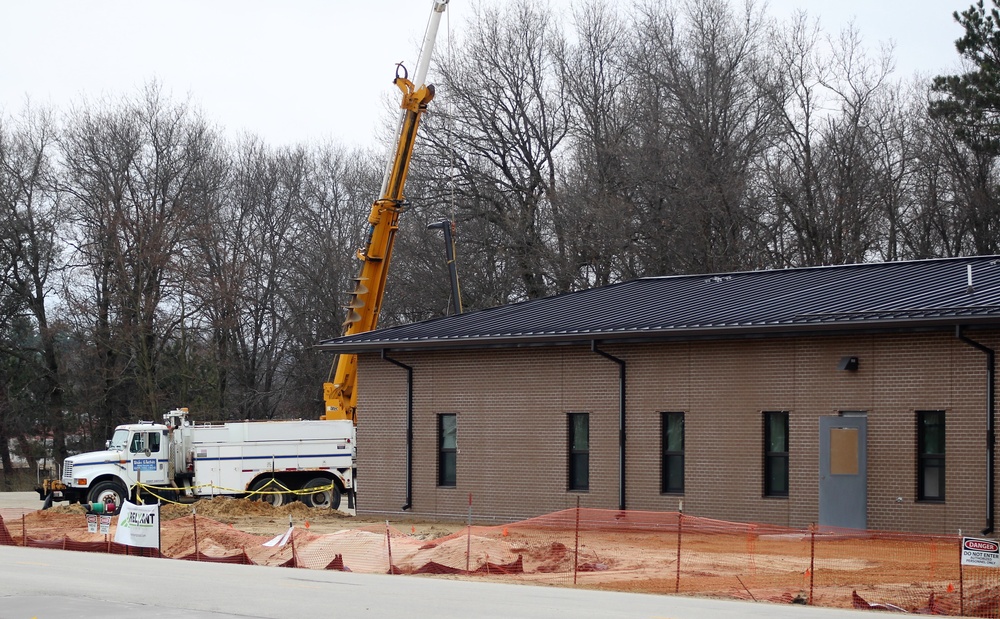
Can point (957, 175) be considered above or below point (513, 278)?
above

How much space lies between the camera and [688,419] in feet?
86.0

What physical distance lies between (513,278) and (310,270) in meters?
16.2

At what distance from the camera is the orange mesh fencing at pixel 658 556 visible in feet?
54.2

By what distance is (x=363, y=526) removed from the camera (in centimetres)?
2836

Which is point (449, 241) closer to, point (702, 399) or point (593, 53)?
point (702, 399)

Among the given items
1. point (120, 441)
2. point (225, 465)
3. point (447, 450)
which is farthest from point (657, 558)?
point (120, 441)

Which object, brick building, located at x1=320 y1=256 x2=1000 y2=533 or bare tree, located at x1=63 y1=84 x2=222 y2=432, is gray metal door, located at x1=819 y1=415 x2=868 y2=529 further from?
bare tree, located at x1=63 y1=84 x2=222 y2=432

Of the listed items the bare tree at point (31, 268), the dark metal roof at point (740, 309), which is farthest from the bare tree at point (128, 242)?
the dark metal roof at point (740, 309)

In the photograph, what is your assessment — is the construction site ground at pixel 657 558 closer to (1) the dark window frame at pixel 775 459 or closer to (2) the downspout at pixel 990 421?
(2) the downspout at pixel 990 421

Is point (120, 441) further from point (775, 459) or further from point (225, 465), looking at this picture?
point (775, 459)

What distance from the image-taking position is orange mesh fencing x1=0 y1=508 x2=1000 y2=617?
1652cm

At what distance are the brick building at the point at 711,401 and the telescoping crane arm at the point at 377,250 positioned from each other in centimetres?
447

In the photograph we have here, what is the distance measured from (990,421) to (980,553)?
758cm

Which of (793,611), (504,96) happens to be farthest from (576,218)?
(793,611)
